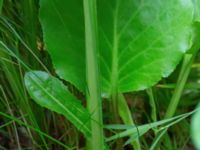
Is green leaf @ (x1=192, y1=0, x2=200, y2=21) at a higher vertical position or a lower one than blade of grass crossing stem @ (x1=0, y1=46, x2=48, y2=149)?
higher

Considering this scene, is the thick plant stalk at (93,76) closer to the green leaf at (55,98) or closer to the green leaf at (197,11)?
the green leaf at (55,98)

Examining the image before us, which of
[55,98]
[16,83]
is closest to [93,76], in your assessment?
[55,98]

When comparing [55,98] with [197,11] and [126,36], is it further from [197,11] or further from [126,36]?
[197,11]

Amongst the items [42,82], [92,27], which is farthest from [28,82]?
[92,27]

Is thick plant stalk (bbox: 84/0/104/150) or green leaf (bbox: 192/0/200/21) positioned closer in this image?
thick plant stalk (bbox: 84/0/104/150)

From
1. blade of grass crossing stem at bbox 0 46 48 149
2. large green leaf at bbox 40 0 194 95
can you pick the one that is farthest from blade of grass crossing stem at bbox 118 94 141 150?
blade of grass crossing stem at bbox 0 46 48 149

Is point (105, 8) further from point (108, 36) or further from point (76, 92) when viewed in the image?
point (76, 92)

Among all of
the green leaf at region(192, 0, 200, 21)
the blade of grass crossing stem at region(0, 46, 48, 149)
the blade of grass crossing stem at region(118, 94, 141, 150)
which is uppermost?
the green leaf at region(192, 0, 200, 21)

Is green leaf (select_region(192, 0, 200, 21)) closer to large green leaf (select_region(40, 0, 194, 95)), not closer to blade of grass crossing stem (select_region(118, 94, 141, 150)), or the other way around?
large green leaf (select_region(40, 0, 194, 95))
